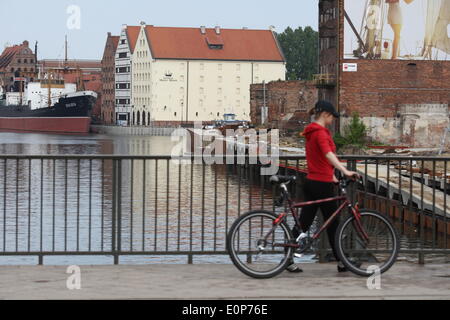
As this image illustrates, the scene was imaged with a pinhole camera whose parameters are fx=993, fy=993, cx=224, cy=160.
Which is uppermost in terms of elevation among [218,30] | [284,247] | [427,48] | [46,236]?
[218,30]

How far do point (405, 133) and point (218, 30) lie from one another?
324ft

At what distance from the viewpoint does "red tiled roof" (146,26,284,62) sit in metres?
158

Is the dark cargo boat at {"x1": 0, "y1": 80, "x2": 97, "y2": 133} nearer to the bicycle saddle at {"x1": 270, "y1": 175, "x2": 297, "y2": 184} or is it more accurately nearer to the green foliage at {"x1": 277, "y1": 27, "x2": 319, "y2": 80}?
the green foliage at {"x1": 277, "y1": 27, "x2": 319, "y2": 80}

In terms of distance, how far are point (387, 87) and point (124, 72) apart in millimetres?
109404

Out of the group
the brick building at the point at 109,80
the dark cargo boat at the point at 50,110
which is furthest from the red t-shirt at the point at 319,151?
the brick building at the point at 109,80

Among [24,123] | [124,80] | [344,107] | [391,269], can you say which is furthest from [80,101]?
[391,269]

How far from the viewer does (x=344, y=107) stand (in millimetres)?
66062

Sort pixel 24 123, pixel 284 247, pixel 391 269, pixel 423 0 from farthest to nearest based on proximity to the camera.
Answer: pixel 24 123, pixel 423 0, pixel 391 269, pixel 284 247

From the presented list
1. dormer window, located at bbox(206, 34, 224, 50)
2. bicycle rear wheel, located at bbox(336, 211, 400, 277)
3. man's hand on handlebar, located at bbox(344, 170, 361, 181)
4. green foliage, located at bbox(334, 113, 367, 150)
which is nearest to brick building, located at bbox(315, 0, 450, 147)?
green foliage, located at bbox(334, 113, 367, 150)

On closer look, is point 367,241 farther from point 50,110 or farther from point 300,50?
point 300,50

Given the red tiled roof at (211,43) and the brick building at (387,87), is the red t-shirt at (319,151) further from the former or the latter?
the red tiled roof at (211,43)

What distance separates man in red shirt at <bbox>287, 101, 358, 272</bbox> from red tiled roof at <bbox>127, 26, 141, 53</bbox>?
157109 millimetres

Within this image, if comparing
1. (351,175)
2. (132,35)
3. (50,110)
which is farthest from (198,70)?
(351,175)

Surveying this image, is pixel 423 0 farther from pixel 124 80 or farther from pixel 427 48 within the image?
pixel 124 80
